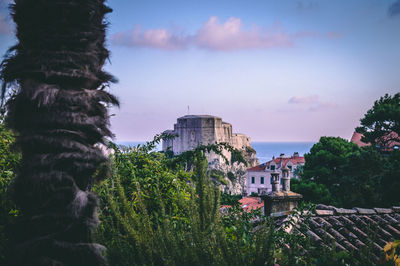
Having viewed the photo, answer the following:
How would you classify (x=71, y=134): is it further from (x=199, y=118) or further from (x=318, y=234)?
(x=199, y=118)

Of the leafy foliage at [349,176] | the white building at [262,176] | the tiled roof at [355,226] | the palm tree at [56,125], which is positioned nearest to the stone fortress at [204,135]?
the white building at [262,176]

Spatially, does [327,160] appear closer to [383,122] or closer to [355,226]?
[383,122]

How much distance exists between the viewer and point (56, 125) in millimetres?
1937

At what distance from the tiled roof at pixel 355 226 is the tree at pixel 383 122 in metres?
20.0

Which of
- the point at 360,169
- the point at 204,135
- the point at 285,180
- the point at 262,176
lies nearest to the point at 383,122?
the point at 360,169

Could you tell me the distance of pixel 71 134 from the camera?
1.96 metres

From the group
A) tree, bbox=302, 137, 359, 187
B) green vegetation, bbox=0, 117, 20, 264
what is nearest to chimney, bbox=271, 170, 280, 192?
green vegetation, bbox=0, 117, 20, 264

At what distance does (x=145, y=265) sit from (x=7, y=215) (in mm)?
1299

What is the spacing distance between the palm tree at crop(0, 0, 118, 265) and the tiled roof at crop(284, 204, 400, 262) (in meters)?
3.48

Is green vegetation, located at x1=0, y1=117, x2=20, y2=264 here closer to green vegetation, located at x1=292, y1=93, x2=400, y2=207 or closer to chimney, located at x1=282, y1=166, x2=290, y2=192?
chimney, located at x1=282, y1=166, x2=290, y2=192

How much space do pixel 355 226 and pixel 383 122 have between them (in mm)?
21721

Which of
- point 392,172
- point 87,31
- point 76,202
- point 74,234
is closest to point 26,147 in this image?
point 76,202

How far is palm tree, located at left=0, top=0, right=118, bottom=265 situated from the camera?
6.19 feet

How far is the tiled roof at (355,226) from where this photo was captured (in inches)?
194
